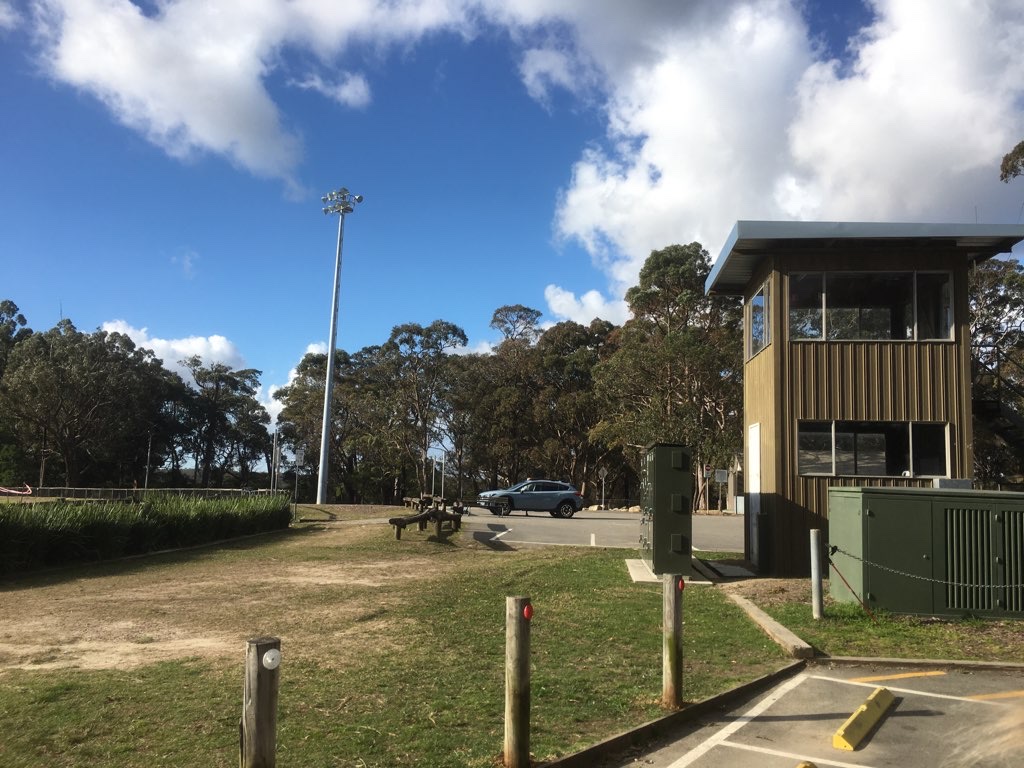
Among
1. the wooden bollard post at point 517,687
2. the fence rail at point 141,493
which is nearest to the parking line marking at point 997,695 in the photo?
the wooden bollard post at point 517,687

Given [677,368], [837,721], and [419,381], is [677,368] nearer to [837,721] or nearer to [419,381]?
[419,381]

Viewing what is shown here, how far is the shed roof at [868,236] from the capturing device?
13.2m

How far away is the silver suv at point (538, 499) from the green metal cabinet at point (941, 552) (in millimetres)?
20729

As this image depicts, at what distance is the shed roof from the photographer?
1320 centimetres

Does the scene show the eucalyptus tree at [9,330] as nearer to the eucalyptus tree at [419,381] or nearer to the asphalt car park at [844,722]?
the eucalyptus tree at [419,381]

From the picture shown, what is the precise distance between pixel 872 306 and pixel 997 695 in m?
9.08

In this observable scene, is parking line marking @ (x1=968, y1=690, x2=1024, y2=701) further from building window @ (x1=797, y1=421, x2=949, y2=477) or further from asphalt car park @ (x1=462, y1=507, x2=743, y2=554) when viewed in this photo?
asphalt car park @ (x1=462, y1=507, x2=743, y2=554)

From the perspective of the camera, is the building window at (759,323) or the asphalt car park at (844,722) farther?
the building window at (759,323)

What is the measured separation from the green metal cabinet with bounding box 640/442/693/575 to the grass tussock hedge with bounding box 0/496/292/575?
1152 centimetres

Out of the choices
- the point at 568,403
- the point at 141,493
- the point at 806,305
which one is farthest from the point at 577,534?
the point at 568,403

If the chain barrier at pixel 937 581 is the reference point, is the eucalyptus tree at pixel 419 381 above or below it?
above

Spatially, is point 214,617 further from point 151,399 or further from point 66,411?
point 151,399

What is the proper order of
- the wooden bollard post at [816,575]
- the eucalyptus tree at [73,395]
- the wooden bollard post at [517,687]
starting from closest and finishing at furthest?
1. the wooden bollard post at [517,687]
2. the wooden bollard post at [816,575]
3. the eucalyptus tree at [73,395]

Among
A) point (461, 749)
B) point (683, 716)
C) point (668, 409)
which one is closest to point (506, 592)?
point (683, 716)
